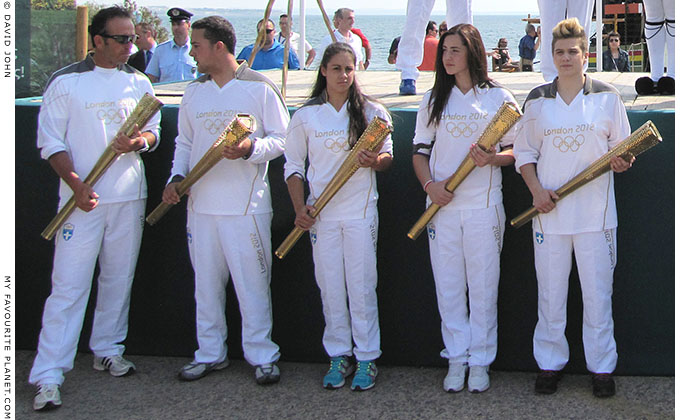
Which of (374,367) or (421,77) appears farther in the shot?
(421,77)

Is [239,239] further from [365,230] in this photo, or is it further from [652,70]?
[652,70]

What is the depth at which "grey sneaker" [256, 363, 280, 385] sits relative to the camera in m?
4.05

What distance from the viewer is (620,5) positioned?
20781 mm

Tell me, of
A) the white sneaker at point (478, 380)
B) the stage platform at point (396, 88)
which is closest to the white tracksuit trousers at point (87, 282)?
the stage platform at point (396, 88)

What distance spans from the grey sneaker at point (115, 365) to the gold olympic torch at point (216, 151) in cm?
75

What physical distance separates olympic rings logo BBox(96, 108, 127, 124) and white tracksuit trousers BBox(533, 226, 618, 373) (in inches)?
80.0

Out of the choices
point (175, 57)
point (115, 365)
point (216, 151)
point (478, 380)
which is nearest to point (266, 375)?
point (115, 365)

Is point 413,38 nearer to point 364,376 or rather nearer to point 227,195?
point 227,195

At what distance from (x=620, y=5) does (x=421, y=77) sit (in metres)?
15.7

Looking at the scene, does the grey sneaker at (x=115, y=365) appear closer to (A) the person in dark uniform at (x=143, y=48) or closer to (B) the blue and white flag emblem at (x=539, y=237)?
(B) the blue and white flag emblem at (x=539, y=237)

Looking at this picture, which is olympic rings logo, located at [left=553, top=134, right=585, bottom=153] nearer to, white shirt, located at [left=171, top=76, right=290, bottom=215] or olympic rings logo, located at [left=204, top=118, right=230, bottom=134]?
white shirt, located at [left=171, top=76, right=290, bottom=215]

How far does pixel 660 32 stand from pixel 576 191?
2.53 m

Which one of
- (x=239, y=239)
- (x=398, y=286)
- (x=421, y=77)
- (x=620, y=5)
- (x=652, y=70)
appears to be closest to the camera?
(x=239, y=239)

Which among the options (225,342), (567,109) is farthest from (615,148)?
(225,342)
